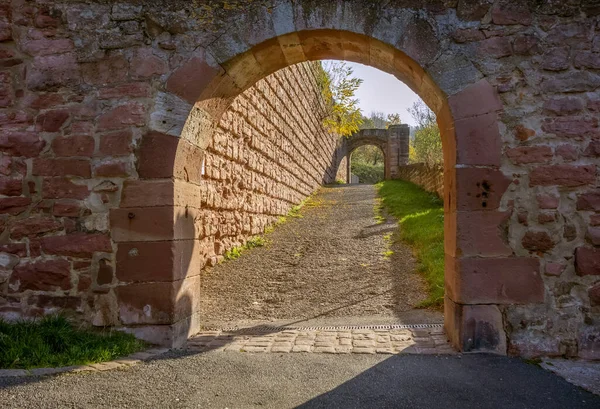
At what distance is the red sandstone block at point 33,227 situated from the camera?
11.7ft

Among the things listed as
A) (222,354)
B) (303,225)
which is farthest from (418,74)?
(303,225)

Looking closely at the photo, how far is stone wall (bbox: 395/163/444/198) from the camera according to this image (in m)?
11.0

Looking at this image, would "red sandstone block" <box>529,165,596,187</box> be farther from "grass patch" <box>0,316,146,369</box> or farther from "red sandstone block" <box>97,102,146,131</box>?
"grass patch" <box>0,316,146,369</box>

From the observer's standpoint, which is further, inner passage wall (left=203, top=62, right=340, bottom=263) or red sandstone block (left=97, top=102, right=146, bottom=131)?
inner passage wall (left=203, top=62, right=340, bottom=263)

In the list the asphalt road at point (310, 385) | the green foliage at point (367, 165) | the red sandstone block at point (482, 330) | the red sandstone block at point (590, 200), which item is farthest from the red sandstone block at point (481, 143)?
the green foliage at point (367, 165)

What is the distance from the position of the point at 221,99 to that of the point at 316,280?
8.66 ft

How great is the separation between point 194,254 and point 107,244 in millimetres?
698

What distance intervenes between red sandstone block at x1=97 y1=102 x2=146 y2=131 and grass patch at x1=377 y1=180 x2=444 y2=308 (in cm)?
321

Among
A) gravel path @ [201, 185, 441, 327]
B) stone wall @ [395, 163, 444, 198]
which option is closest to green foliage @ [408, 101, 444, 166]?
stone wall @ [395, 163, 444, 198]

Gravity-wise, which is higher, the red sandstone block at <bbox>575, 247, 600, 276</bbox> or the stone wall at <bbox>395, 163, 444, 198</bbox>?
the stone wall at <bbox>395, 163, 444, 198</bbox>

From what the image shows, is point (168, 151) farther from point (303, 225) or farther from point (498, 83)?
point (303, 225)

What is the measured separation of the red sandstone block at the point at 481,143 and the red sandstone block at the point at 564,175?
0.31 meters

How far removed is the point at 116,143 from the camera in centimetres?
353

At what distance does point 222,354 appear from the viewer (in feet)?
10.8
